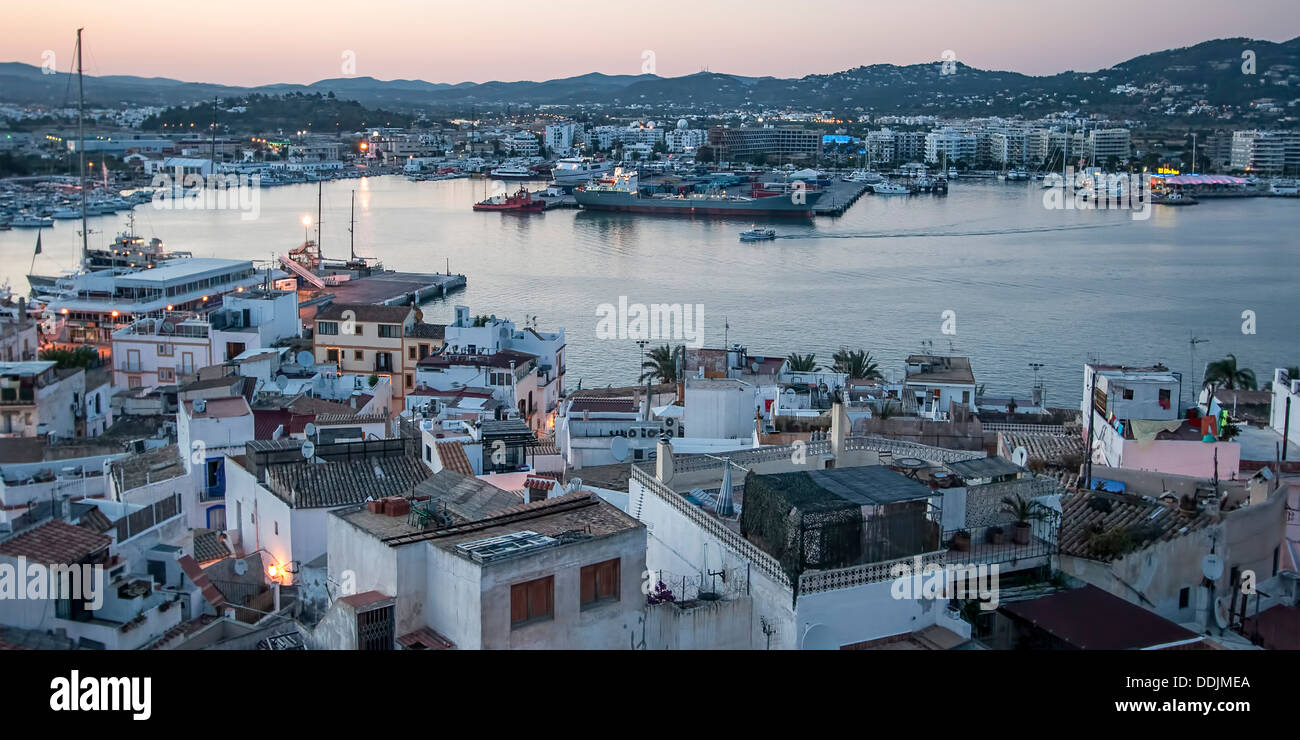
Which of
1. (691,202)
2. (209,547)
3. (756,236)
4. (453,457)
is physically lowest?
(209,547)

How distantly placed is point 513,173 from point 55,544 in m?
43.4

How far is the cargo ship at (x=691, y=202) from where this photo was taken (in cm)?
3312

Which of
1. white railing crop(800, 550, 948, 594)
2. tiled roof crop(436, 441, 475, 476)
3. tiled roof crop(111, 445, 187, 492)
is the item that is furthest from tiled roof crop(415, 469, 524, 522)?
tiled roof crop(111, 445, 187, 492)

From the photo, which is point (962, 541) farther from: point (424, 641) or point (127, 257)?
point (127, 257)

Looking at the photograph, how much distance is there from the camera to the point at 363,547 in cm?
258

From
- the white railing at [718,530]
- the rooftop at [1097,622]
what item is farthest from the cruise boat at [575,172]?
the rooftop at [1097,622]

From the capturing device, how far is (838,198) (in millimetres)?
36375

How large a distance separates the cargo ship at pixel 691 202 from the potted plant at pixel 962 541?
30.1m

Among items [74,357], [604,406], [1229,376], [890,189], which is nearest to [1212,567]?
[604,406]

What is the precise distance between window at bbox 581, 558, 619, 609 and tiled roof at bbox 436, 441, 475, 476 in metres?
2.16

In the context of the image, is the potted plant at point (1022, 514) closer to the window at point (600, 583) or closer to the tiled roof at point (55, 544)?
the window at point (600, 583)

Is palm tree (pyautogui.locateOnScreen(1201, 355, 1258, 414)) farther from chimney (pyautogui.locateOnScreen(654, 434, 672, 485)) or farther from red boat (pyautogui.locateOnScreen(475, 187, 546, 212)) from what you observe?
red boat (pyautogui.locateOnScreen(475, 187, 546, 212))

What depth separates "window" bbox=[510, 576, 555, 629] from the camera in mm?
2350
